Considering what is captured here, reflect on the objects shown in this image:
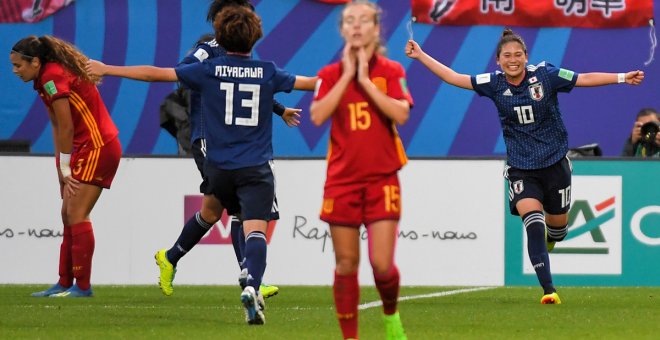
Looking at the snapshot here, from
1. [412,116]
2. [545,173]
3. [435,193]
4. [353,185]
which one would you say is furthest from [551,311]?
[412,116]

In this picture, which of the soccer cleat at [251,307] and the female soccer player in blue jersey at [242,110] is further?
the female soccer player in blue jersey at [242,110]

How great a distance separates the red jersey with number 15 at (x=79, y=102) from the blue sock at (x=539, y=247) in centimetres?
302

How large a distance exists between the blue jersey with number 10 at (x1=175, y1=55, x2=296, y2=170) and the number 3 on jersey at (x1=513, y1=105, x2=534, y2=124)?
2493 mm

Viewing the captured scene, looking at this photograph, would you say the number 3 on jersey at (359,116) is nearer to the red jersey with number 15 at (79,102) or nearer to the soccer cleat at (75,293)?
the red jersey with number 15 at (79,102)

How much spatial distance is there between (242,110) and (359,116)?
5.38 feet

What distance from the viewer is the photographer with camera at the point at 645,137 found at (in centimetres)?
1423

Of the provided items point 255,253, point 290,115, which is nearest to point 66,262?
point 290,115

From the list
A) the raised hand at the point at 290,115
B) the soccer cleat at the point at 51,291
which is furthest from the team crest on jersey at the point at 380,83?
the soccer cleat at the point at 51,291

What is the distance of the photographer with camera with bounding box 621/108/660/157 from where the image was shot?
14231mm

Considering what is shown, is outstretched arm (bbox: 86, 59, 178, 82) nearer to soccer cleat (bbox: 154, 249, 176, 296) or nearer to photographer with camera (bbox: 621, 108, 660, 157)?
soccer cleat (bbox: 154, 249, 176, 296)

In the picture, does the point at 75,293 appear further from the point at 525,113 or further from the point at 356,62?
the point at 356,62

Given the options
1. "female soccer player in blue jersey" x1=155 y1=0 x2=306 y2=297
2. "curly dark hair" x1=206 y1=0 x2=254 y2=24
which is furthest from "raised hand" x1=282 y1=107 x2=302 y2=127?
"curly dark hair" x1=206 y1=0 x2=254 y2=24

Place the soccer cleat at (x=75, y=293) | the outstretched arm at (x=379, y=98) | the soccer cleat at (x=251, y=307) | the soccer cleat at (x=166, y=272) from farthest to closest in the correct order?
the soccer cleat at (x=75, y=293) → the soccer cleat at (x=166, y=272) → the soccer cleat at (x=251, y=307) → the outstretched arm at (x=379, y=98)

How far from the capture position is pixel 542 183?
10664 mm
